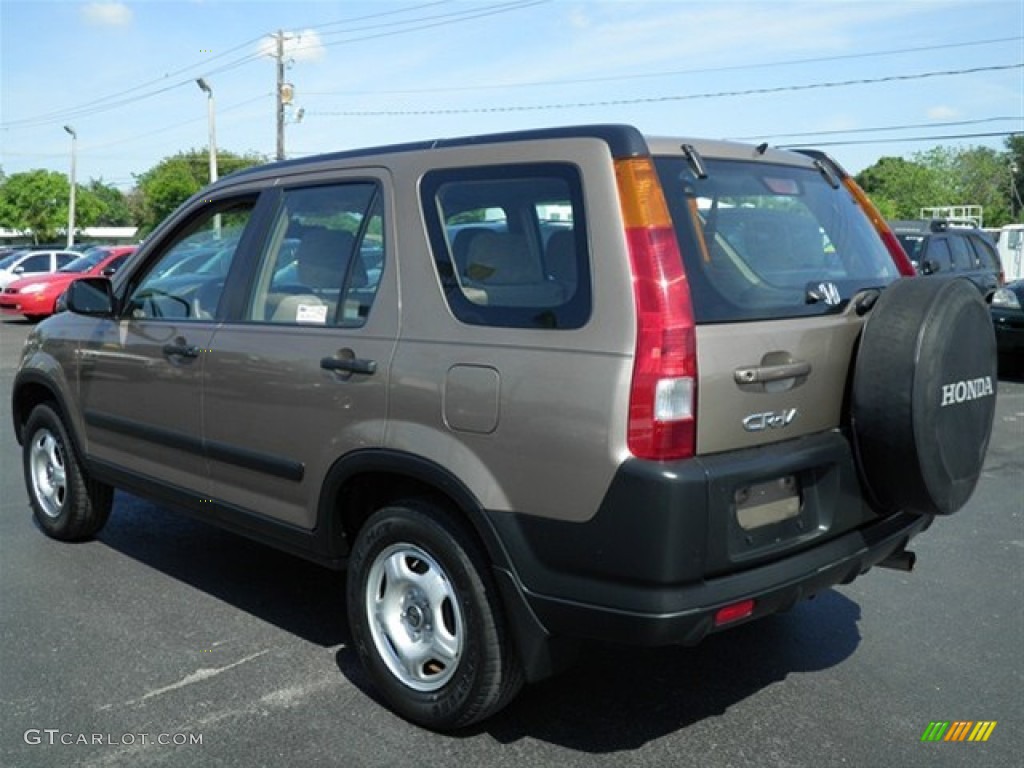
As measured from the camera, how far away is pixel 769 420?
297 centimetres

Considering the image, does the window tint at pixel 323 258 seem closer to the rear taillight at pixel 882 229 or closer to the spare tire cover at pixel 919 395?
the spare tire cover at pixel 919 395

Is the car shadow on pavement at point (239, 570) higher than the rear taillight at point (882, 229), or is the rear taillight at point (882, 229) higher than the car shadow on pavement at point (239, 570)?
the rear taillight at point (882, 229)

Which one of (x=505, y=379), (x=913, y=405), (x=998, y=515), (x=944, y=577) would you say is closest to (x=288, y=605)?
(x=505, y=379)

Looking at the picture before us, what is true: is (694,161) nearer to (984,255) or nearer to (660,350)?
(660,350)

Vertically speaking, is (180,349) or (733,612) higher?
(180,349)

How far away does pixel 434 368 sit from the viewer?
316 cm

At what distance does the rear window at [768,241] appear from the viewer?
2.98m

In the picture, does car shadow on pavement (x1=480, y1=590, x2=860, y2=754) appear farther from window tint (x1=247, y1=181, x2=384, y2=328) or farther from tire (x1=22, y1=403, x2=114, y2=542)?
tire (x1=22, y1=403, x2=114, y2=542)

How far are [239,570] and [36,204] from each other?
72294mm

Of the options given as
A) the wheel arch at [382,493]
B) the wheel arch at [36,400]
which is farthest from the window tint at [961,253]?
the wheel arch at [382,493]

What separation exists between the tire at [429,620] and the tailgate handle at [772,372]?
3.25ft

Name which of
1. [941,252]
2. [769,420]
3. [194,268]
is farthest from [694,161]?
[941,252]

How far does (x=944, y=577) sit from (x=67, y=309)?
4.62 m

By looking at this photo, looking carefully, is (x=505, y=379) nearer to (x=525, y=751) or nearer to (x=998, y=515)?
(x=525, y=751)
